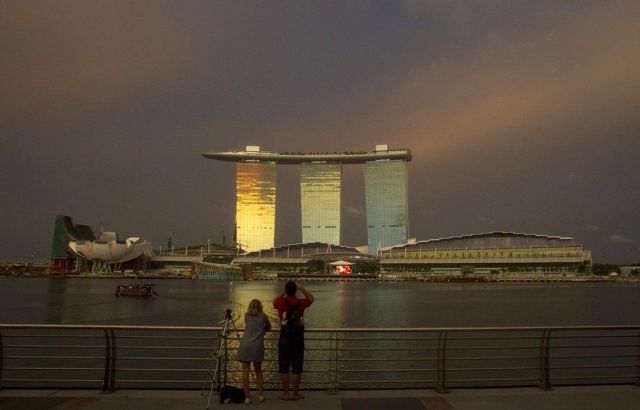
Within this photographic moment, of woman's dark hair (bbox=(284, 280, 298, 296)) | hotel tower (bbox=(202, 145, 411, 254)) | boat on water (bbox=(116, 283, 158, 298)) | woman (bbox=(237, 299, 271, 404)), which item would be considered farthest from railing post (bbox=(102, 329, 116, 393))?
hotel tower (bbox=(202, 145, 411, 254))

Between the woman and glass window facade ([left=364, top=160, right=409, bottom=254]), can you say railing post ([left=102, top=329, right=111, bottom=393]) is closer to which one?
the woman

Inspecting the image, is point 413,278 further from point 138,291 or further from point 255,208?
point 138,291

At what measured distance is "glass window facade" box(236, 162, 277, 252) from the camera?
19450cm

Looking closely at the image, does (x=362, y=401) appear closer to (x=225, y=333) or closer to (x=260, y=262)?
(x=225, y=333)

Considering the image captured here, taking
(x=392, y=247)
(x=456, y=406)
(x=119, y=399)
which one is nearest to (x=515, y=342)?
(x=456, y=406)

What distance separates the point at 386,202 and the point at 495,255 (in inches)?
1629

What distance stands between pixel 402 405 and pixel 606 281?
539 ft

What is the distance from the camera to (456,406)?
23.5ft

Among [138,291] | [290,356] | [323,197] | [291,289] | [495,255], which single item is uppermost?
[323,197]

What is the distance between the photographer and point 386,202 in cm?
19000

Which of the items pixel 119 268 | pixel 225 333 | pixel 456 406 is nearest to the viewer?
pixel 456 406

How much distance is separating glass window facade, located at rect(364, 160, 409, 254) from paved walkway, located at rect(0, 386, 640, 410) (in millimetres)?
182415

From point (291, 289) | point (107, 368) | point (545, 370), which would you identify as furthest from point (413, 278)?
point (107, 368)

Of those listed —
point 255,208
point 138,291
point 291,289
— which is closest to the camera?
point 291,289
